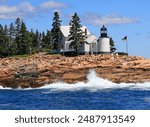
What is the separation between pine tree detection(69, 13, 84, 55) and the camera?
8906cm

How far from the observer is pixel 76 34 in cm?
8931

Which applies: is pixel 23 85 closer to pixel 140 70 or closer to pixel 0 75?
pixel 0 75

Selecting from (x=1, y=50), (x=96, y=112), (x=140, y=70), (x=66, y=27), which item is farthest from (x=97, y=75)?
(x=96, y=112)

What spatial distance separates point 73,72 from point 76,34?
22.3 m

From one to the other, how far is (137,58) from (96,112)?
67.0 meters

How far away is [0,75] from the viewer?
70750mm

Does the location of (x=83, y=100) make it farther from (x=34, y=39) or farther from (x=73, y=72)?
(x=34, y=39)

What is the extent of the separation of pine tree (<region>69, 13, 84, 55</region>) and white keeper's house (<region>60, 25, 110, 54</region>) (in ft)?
6.33

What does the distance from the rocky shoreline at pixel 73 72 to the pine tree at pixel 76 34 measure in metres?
15.7

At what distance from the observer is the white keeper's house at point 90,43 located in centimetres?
8750

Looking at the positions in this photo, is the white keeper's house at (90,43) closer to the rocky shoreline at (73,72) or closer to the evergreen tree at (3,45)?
the rocky shoreline at (73,72)

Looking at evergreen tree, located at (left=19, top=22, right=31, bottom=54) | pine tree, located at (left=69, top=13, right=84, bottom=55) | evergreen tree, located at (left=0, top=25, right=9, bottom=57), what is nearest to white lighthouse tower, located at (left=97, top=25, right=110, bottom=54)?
pine tree, located at (left=69, top=13, right=84, bottom=55)

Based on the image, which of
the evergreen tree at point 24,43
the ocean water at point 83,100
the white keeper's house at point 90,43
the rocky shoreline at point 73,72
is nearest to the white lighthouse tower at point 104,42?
the white keeper's house at point 90,43

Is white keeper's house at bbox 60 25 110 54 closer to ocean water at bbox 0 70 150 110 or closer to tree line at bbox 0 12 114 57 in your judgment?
tree line at bbox 0 12 114 57
